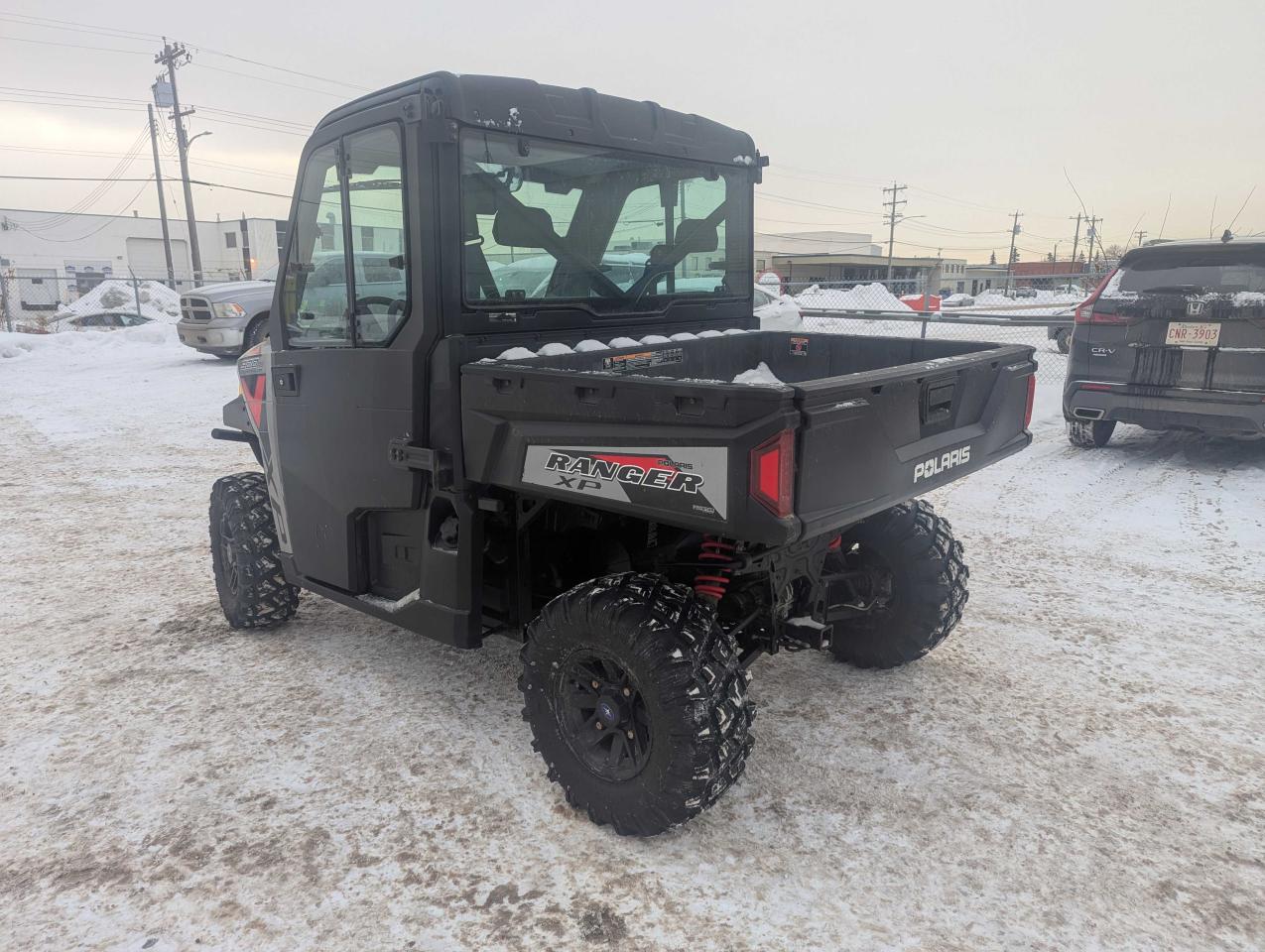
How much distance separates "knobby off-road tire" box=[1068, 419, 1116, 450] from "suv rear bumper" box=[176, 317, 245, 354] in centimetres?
1243

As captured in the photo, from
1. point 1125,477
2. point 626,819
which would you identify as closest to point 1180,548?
point 1125,477

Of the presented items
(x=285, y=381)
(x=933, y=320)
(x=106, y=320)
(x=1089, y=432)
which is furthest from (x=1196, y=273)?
(x=106, y=320)

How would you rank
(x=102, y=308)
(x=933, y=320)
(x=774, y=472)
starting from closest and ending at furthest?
(x=774, y=472) < (x=933, y=320) < (x=102, y=308)

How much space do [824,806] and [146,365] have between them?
15801mm

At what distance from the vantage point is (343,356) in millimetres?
3342

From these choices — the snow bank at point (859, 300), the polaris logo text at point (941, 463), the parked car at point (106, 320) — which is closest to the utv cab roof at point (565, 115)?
the polaris logo text at point (941, 463)

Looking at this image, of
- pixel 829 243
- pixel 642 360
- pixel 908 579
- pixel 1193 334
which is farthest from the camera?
pixel 829 243

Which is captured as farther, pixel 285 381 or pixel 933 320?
pixel 933 320

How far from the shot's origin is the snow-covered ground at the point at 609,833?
7.84ft

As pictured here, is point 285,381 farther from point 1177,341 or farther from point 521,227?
point 1177,341

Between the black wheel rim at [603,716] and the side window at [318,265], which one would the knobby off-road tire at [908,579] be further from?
the side window at [318,265]

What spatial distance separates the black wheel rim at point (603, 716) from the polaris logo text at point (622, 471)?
57 centimetres

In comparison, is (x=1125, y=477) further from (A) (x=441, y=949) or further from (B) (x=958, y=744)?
(A) (x=441, y=949)

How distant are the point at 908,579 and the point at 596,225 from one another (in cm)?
194
